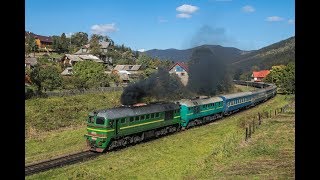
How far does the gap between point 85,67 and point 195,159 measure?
2061 inches

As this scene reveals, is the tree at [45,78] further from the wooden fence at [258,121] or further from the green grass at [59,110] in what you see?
the wooden fence at [258,121]

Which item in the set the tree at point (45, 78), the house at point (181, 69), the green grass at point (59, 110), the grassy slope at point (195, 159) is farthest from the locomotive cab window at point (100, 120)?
the house at point (181, 69)

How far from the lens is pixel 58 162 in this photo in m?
22.8

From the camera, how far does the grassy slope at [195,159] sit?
1927 centimetres

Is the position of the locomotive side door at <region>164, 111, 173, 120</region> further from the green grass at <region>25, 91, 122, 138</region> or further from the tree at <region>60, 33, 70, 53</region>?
the tree at <region>60, 33, 70, 53</region>

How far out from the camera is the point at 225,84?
7494cm

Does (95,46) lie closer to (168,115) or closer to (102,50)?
(102,50)

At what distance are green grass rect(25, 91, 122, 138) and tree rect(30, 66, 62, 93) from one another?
5047 mm

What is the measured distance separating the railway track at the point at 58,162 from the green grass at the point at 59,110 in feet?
37.6

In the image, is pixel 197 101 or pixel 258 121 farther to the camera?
pixel 258 121

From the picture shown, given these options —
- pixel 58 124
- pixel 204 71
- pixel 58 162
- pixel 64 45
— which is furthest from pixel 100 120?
Result: pixel 64 45
